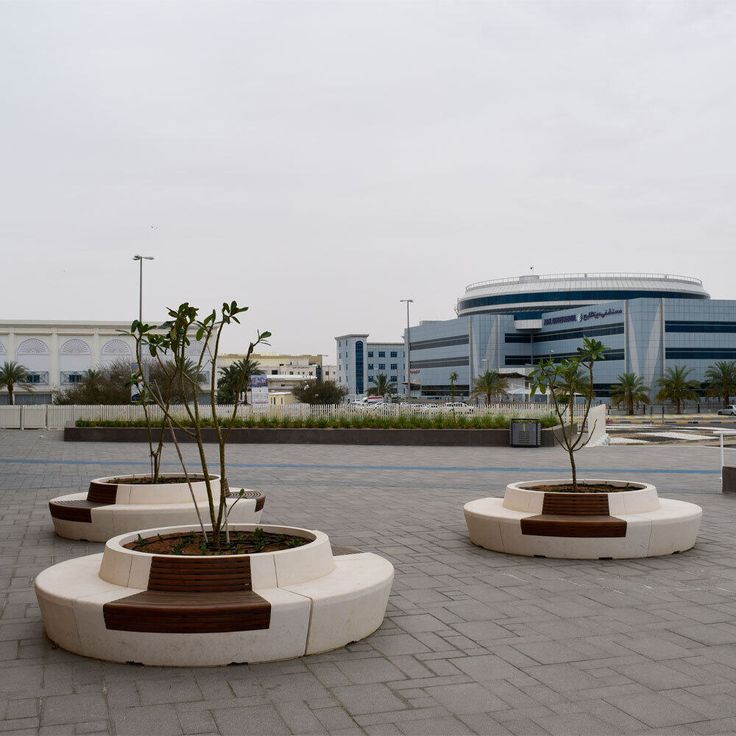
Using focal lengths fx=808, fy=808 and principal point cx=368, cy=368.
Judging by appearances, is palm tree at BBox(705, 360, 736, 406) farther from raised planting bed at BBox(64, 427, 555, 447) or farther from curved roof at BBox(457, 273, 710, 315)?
raised planting bed at BBox(64, 427, 555, 447)

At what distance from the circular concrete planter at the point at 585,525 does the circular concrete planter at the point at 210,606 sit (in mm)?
3046

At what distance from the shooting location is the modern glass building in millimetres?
86875

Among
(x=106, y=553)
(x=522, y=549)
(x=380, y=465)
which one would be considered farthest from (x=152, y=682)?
(x=380, y=465)

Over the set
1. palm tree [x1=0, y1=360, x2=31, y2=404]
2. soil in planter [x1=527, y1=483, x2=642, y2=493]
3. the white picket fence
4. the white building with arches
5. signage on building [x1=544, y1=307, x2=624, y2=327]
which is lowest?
soil in planter [x1=527, y1=483, x2=642, y2=493]

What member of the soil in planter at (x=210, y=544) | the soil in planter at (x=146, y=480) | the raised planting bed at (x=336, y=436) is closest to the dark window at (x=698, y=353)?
the raised planting bed at (x=336, y=436)

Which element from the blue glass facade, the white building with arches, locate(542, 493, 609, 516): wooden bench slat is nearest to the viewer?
locate(542, 493, 609, 516): wooden bench slat

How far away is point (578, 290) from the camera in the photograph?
373 ft

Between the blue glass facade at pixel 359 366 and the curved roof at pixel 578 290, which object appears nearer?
the curved roof at pixel 578 290

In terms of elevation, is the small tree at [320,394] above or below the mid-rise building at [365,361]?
below

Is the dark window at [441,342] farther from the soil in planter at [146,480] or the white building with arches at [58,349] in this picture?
the soil in planter at [146,480]

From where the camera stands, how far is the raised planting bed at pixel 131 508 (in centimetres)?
967

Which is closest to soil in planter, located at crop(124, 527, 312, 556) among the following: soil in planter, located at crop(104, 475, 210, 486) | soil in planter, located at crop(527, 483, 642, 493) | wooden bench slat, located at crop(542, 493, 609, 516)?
wooden bench slat, located at crop(542, 493, 609, 516)

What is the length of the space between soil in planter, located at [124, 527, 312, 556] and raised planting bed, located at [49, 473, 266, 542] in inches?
84.6

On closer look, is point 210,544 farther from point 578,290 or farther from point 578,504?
point 578,290
